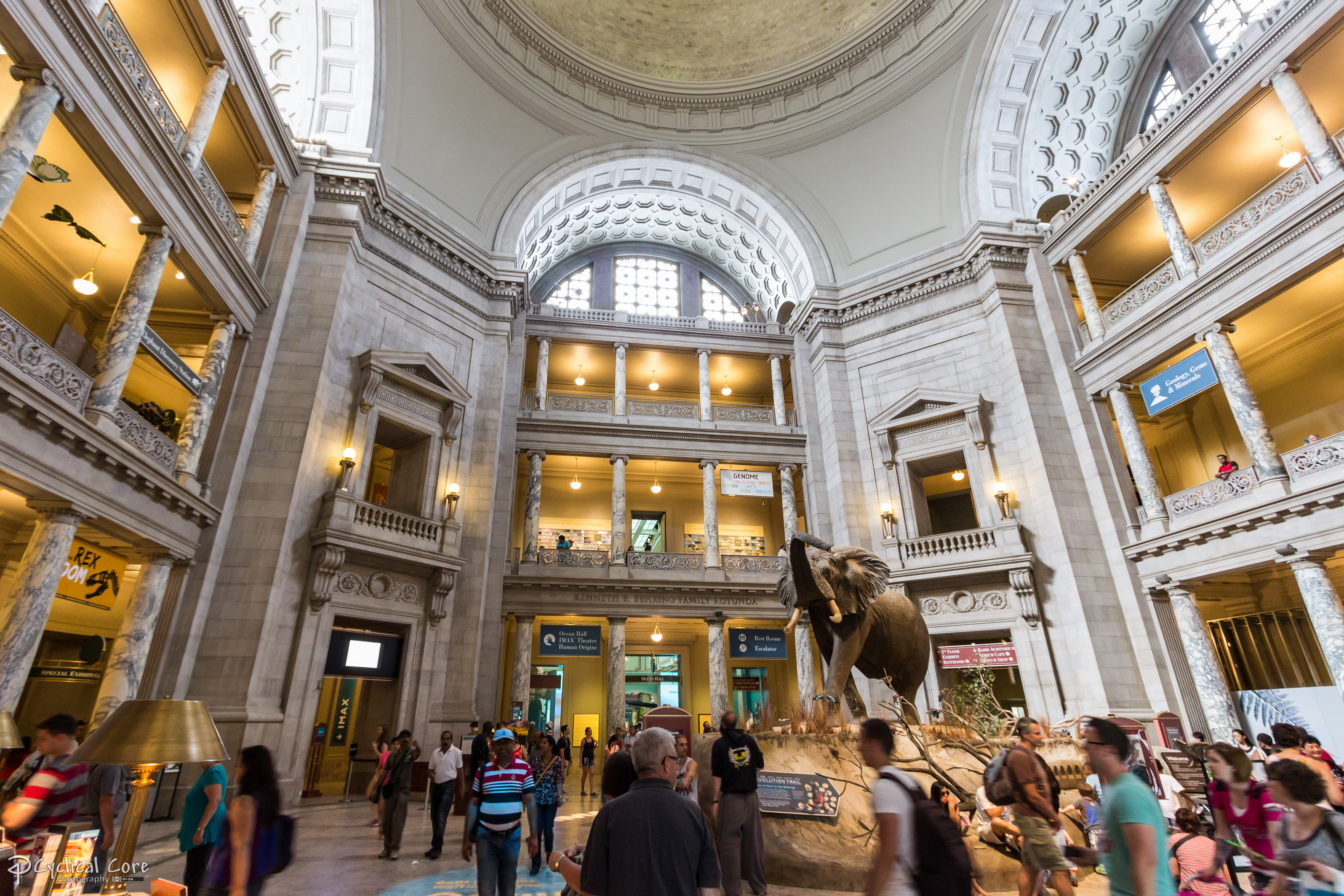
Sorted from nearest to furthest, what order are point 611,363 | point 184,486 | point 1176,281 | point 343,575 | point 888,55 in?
point 184,486
point 343,575
point 1176,281
point 888,55
point 611,363

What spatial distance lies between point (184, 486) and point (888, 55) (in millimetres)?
22119

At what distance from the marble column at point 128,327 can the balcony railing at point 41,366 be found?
0.19 metres

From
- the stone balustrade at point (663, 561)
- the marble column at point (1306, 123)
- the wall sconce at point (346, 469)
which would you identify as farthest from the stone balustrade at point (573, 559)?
the marble column at point (1306, 123)

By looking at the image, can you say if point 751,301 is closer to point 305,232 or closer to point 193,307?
point 305,232

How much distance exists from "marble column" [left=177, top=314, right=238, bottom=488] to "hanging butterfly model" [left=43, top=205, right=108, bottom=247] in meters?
2.27

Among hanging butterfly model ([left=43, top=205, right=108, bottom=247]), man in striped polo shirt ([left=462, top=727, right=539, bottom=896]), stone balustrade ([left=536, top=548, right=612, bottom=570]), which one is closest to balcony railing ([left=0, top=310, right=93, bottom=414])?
hanging butterfly model ([left=43, top=205, right=108, bottom=247])

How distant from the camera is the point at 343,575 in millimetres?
13172

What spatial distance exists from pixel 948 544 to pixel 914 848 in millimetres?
14551

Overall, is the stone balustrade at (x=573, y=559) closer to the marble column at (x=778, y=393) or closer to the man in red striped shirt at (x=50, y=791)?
the marble column at (x=778, y=393)

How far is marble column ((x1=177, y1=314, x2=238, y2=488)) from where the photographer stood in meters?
11.0

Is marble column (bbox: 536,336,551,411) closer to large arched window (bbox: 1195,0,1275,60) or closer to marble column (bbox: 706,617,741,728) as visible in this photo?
marble column (bbox: 706,617,741,728)

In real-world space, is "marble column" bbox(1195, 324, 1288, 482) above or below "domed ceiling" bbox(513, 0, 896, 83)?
below

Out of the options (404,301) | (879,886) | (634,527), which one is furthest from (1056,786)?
(634,527)

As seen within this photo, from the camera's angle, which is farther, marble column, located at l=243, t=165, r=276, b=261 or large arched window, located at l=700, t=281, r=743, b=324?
large arched window, located at l=700, t=281, r=743, b=324
